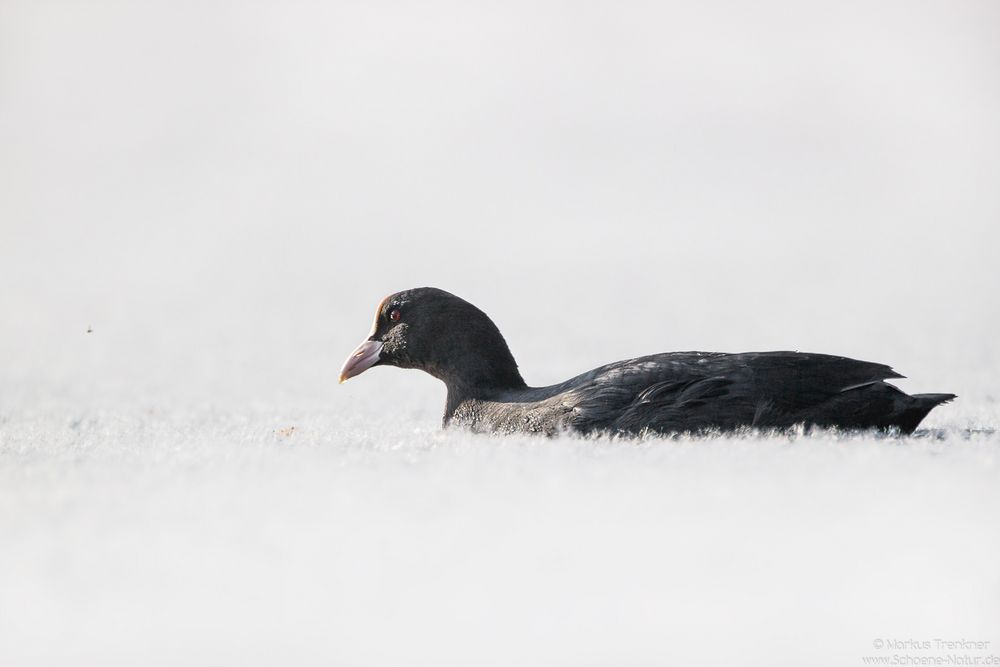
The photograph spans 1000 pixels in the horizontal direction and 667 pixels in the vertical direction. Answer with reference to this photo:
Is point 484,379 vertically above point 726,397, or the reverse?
point 484,379

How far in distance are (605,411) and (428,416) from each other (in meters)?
1.91

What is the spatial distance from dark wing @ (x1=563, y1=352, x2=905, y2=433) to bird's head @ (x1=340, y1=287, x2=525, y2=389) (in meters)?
0.75

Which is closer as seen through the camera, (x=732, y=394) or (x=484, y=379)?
(x=732, y=394)

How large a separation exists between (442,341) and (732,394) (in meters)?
1.49

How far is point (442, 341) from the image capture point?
579 cm

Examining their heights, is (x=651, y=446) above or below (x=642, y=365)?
below

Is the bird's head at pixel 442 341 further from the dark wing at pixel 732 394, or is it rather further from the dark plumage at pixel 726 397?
the dark wing at pixel 732 394

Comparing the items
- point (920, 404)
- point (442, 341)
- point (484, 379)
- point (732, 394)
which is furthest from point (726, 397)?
point (442, 341)

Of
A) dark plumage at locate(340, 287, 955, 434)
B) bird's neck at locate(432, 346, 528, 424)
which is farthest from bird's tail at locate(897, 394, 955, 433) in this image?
bird's neck at locate(432, 346, 528, 424)

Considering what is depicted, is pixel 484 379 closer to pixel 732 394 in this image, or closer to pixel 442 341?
pixel 442 341

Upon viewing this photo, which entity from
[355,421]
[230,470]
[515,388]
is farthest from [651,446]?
[355,421]

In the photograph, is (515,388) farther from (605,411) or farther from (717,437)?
(717,437)

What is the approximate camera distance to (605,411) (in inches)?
197

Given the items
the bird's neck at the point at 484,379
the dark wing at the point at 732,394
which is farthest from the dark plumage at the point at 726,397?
the bird's neck at the point at 484,379
